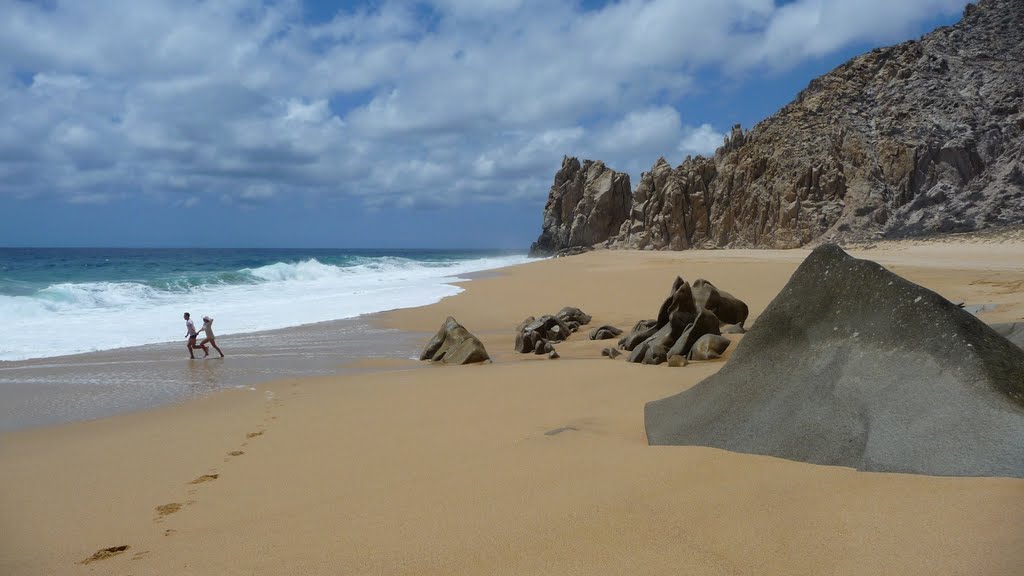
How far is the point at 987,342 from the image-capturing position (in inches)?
121

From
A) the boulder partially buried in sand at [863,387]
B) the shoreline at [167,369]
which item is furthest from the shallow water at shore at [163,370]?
the boulder partially buried in sand at [863,387]

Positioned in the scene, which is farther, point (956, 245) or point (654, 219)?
point (654, 219)

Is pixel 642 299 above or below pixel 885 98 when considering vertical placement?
below

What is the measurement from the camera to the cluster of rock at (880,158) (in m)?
39.0

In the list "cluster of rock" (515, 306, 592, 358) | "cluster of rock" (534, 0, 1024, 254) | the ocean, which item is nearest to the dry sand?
the ocean

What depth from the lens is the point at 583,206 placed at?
274 feet

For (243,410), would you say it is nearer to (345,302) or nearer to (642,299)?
(642,299)

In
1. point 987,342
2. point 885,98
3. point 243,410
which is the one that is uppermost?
point 885,98

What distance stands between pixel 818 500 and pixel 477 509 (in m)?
1.55

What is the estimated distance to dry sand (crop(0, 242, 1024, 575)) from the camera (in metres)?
2.26

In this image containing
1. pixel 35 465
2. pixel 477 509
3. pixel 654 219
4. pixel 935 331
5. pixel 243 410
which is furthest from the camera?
pixel 654 219

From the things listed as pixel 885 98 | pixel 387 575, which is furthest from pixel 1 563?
pixel 885 98

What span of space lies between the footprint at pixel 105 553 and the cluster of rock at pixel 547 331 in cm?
710

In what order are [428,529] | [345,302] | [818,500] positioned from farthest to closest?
[345,302] → [428,529] → [818,500]
